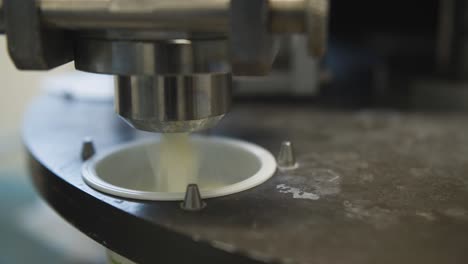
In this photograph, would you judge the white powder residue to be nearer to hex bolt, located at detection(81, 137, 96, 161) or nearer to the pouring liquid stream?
the pouring liquid stream

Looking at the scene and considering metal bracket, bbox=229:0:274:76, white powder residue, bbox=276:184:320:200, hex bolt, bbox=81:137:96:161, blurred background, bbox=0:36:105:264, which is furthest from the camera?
blurred background, bbox=0:36:105:264

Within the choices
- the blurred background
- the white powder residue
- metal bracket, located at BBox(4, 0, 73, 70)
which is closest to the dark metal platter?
the white powder residue

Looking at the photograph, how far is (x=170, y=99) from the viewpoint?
0.45 meters

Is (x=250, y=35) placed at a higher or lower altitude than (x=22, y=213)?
higher

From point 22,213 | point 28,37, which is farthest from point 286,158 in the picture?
point 22,213

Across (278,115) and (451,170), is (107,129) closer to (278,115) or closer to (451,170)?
(278,115)

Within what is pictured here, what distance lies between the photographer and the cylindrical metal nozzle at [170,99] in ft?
1.47

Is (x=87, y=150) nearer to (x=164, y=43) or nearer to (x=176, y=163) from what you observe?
(x=176, y=163)

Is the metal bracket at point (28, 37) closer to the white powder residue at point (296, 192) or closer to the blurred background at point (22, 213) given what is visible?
the white powder residue at point (296, 192)

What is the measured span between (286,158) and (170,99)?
17 cm

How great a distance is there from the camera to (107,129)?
0.73 m

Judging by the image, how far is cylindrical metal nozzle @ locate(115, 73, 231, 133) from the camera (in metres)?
0.45

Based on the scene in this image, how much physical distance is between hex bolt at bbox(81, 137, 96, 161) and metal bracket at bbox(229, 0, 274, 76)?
27cm

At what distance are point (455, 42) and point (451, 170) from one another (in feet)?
1.24
